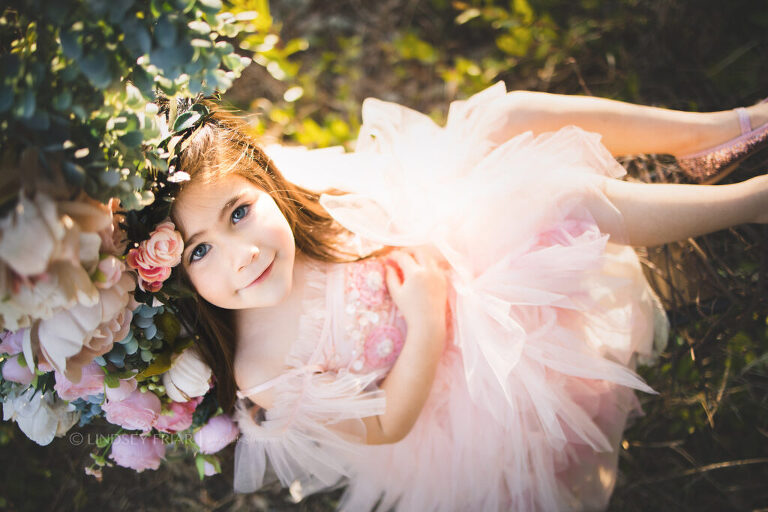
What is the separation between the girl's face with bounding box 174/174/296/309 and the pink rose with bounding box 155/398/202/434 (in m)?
0.32

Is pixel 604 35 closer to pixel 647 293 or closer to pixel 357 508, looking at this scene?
pixel 647 293

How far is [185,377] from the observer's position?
132 cm

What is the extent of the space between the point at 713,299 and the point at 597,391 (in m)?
0.46

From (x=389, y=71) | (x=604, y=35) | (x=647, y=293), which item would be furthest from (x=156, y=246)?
(x=604, y=35)

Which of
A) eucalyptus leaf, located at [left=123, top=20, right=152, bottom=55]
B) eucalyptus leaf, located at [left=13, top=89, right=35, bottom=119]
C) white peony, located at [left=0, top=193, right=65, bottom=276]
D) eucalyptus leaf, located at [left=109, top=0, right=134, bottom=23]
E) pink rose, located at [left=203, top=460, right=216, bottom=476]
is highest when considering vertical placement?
eucalyptus leaf, located at [left=109, top=0, right=134, bottom=23]

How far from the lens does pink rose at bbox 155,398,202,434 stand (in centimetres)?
138

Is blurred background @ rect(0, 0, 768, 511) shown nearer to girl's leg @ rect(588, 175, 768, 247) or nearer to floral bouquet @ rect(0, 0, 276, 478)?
girl's leg @ rect(588, 175, 768, 247)

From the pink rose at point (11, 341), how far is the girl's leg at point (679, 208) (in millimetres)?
1333

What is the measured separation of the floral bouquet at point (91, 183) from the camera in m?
0.79

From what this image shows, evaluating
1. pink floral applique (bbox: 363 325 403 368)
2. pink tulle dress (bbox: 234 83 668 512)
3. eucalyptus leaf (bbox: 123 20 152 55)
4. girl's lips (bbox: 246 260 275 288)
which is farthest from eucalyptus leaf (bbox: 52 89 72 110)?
pink floral applique (bbox: 363 325 403 368)

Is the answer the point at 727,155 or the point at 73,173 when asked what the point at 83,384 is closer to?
the point at 73,173

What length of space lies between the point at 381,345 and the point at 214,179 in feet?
2.09

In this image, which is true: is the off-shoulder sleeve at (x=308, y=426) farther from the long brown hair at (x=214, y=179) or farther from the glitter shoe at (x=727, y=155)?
the glitter shoe at (x=727, y=155)

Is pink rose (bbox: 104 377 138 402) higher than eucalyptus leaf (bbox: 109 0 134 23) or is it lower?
lower
